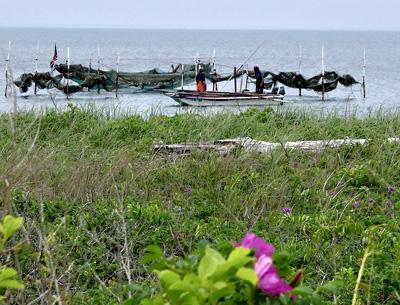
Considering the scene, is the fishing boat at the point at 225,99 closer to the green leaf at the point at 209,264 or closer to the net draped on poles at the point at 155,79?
the net draped on poles at the point at 155,79

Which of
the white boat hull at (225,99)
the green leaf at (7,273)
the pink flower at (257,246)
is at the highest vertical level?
the pink flower at (257,246)

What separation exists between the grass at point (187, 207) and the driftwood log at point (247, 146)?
0.16 m

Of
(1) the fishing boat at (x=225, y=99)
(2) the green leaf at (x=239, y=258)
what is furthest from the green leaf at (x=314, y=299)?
(1) the fishing boat at (x=225, y=99)

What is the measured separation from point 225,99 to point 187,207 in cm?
2385

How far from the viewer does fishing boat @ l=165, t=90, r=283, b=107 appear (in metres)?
31.5

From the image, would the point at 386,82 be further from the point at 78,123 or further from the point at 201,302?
the point at 201,302

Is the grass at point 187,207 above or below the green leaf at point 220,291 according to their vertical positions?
below

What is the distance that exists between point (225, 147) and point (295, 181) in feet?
4.78

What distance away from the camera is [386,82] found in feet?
233

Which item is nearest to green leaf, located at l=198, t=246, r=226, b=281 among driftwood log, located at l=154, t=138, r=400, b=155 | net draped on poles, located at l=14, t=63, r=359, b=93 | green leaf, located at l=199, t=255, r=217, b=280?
green leaf, located at l=199, t=255, r=217, b=280

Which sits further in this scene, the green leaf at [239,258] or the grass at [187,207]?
the grass at [187,207]

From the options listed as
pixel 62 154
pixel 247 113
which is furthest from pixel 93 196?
pixel 247 113

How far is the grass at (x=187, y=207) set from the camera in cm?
551

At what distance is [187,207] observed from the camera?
7633 millimetres
